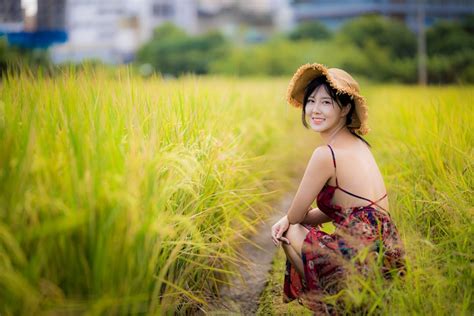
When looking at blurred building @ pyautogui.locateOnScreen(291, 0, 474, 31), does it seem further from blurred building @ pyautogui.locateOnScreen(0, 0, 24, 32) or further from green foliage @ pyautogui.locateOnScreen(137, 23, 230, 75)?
blurred building @ pyautogui.locateOnScreen(0, 0, 24, 32)

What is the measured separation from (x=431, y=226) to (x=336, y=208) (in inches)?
28.4

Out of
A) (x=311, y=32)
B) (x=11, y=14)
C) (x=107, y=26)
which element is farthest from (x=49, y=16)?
(x=107, y=26)

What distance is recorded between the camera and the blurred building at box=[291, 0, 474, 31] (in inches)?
1084

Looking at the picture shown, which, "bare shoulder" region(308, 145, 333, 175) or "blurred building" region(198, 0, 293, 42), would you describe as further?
"blurred building" region(198, 0, 293, 42)

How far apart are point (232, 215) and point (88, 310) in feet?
3.81

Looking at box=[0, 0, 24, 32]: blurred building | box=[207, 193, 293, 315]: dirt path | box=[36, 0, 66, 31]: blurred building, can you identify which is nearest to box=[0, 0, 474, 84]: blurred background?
box=[36, 0, 66, 31]: blurred building

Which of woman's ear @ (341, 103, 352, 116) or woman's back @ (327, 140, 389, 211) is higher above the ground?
woman's ear @ (341, 103, 352, 116)

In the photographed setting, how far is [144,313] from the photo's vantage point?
153 cm

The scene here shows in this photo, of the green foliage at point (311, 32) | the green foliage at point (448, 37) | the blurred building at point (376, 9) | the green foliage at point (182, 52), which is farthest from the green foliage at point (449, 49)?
the green foliage at point (182, 52)

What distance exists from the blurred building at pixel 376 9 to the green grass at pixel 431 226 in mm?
25823

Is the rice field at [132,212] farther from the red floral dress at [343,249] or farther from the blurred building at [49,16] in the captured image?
the blurred building at [49,16]

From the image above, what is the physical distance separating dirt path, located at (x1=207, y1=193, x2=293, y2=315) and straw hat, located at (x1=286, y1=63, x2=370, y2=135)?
27.6 inches

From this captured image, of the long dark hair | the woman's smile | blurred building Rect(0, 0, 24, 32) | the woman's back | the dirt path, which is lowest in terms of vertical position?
the dirt path

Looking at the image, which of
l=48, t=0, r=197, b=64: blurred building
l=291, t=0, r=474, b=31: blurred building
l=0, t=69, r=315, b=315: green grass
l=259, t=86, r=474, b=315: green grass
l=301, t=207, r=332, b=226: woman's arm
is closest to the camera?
l=0, t=69, r=315, b=315: green grass
